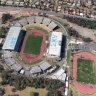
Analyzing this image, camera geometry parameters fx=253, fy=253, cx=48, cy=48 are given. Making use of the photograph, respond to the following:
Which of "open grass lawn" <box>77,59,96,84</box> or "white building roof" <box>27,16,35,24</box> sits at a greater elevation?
"white building roof" <box>27,16,35,24</box>

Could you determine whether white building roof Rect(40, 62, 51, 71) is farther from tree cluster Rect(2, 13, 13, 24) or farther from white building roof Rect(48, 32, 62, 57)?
tree cluster Rect(2, 13, 13, 24)

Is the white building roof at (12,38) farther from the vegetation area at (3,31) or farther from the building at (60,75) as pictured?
the building at (60,75)

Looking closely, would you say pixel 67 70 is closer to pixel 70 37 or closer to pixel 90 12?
pixel 70 37

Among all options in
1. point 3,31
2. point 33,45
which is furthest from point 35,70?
point 3,31

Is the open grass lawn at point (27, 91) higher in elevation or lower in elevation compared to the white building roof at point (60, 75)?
lower

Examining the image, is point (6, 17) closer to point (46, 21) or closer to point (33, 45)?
point (46, 21)

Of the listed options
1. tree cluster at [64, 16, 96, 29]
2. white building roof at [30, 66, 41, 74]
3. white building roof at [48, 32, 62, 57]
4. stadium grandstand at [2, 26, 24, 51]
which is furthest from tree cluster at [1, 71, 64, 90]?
tree cluster at [64, 16, 96, 29]

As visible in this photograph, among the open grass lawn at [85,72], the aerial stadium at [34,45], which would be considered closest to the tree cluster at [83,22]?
the aerial stadium at [34,45]
